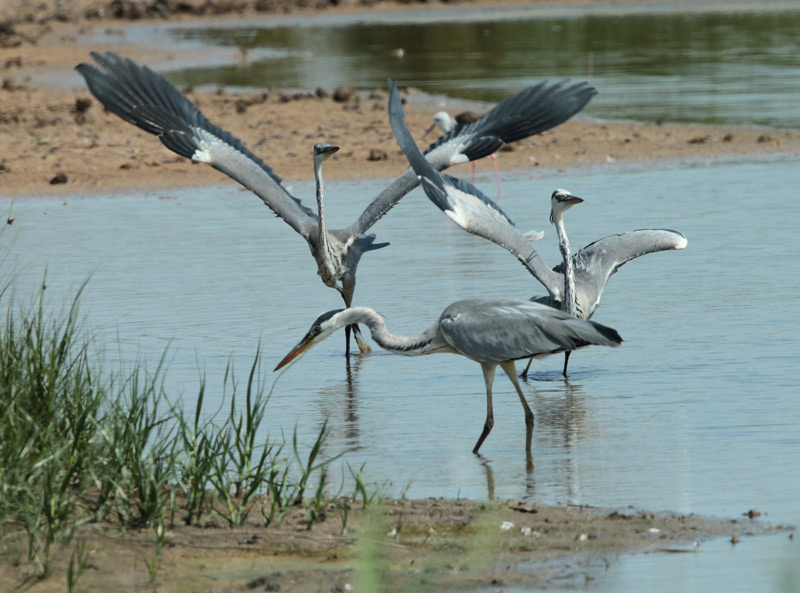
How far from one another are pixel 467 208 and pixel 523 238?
54 centimetres

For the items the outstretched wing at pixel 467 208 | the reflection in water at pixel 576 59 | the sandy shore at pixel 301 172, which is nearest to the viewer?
the sandy shore at pixel 301 172

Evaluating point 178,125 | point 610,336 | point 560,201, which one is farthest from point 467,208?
point 178,125

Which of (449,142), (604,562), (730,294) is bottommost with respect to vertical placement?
(604,562)

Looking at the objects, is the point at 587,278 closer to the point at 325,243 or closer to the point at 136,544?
the point at 325,243

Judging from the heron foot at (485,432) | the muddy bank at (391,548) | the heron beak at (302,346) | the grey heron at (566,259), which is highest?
the grey heron at (566,259)

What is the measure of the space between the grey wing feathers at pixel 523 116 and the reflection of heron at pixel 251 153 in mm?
10

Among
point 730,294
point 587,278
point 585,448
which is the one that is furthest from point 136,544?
point 730,294

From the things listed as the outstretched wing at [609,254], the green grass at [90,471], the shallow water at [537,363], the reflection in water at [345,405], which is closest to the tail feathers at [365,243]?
the shallow water at [537,363]

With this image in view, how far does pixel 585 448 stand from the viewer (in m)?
6.66

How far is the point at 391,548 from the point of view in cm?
492

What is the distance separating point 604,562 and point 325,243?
5380 mm

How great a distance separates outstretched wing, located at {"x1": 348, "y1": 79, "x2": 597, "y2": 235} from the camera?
9422 millimetres

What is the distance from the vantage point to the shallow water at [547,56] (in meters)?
20.8

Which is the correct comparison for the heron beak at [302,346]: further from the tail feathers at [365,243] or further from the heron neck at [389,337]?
the tail feathers at [365,243]
